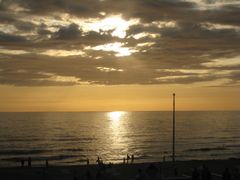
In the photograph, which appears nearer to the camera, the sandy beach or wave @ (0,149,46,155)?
the sandy beach

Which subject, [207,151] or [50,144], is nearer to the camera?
[207,151]

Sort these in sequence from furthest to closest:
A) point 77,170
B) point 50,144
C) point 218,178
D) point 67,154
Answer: point 50,144 → point 67,154 → point 77,170 → point 218,178

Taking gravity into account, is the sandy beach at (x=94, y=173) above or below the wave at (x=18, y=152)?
above

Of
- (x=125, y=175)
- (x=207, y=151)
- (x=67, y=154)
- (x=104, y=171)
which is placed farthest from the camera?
(x=207, y=151)

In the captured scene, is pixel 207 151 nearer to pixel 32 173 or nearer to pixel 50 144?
pixel 50 144

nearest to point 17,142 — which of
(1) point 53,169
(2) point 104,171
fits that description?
(1) point 53,169

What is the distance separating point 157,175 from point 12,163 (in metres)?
32.9

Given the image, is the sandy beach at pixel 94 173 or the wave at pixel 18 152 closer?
the sandy beach at pixel 94 173

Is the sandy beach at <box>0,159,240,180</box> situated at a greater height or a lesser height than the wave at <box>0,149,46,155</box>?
greater

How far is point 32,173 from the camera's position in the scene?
119 ft

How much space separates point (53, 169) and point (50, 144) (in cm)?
5590

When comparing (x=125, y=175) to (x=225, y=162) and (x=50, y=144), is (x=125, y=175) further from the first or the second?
(x=50, y=144)

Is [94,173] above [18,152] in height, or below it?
above

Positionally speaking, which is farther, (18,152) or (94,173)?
(18,152)
